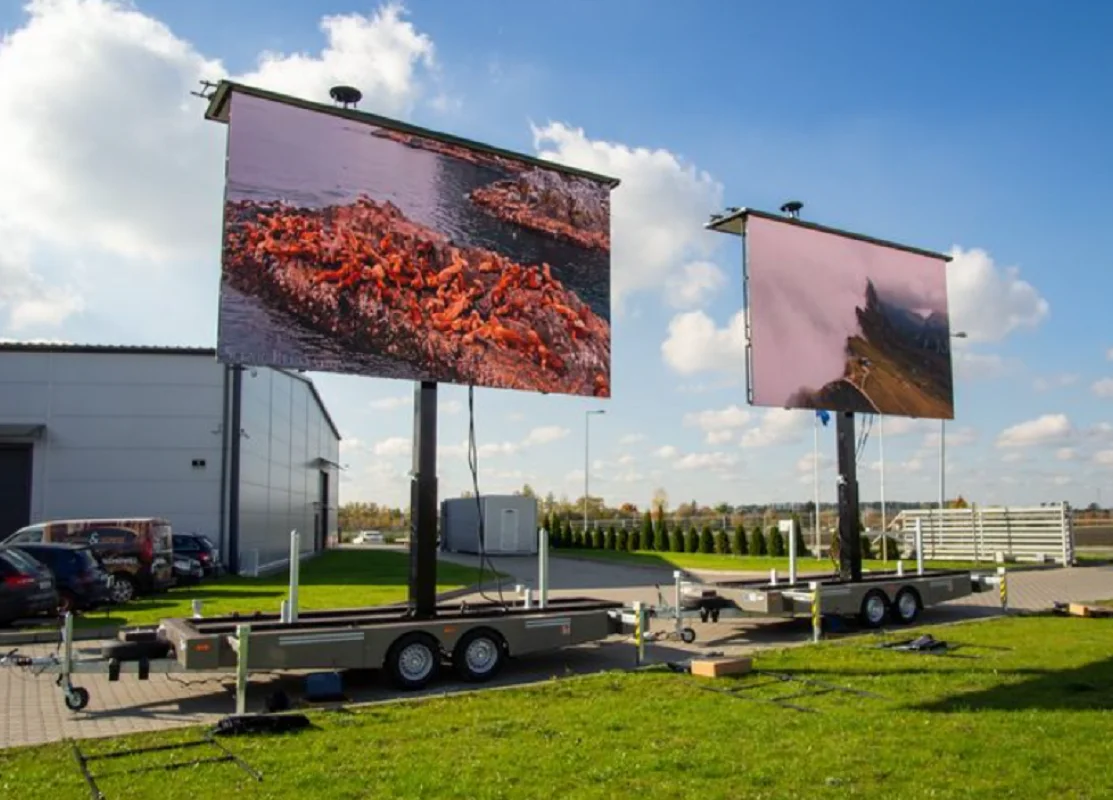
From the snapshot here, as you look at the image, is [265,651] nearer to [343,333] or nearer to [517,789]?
[343,333]

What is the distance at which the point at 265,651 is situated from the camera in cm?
1010

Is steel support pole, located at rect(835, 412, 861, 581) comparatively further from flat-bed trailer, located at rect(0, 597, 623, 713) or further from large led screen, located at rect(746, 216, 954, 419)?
flat-bed trailer, located at rect(0, 597, 623, 713)

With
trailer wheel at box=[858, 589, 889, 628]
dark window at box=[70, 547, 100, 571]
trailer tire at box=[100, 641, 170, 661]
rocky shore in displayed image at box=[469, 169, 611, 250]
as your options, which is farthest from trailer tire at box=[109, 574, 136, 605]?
trailer wheel at box=[858, 589, 889, 628]

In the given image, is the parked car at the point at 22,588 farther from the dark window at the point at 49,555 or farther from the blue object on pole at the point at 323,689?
the blue object on pole at the point at 323,689

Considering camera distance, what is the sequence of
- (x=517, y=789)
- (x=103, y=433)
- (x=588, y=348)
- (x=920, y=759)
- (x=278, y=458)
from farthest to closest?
(x=278, y=458) → (x=103, y=433) → (x=588, y=348) → (x=920, y=759) → (x=517, y=789)

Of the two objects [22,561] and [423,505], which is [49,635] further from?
[423,505]

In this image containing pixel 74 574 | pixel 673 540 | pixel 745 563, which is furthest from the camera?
pixel 673 540

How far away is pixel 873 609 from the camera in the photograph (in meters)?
16.7

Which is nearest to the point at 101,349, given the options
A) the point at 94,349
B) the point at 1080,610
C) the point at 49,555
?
the point at 94,349

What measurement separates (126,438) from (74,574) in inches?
567

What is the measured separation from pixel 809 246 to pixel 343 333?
9338 millimetres

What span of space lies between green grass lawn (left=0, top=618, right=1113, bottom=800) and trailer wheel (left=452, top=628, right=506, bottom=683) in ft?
3.06

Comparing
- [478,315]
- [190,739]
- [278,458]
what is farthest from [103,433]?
[190,739]

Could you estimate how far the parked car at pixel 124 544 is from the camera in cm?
2170
